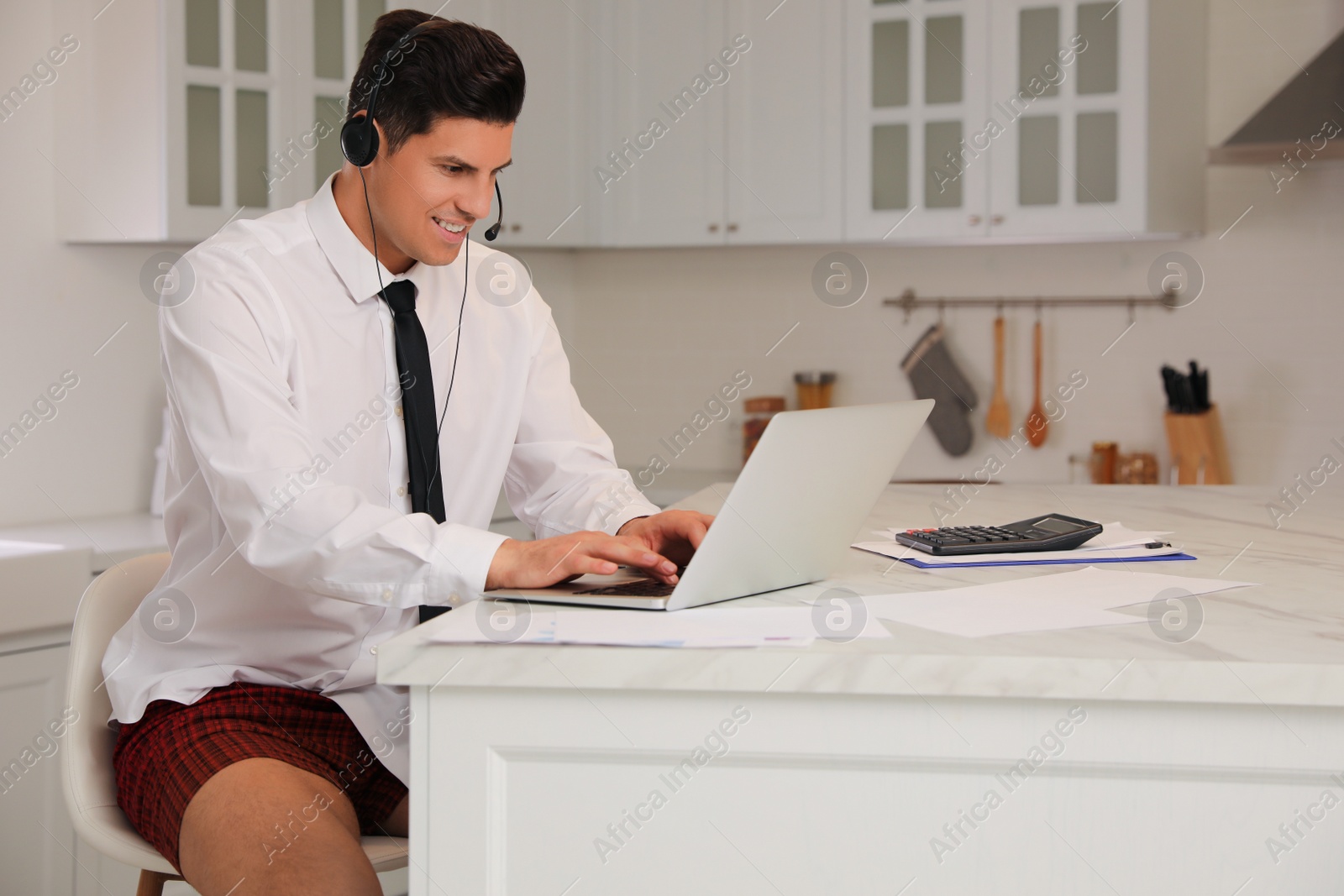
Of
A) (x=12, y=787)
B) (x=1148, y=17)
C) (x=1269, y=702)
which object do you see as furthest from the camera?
(x=1148, y=17)

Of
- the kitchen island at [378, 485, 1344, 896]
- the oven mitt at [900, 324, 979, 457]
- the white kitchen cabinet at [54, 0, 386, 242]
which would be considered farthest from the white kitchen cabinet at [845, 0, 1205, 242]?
the kitchen island at [378, 485, 1344, 896]

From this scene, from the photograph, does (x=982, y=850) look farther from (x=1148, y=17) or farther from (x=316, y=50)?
(x=1148, y=17)

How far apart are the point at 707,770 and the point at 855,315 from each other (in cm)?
309

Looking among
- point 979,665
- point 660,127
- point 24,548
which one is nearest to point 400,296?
point 979,665

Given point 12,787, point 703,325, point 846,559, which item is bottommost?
point 12,787

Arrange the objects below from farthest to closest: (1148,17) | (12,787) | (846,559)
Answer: (1148,17) → (12,787) → (846,559)

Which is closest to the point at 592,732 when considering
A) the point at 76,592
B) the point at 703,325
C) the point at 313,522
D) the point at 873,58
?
the point at 313,522

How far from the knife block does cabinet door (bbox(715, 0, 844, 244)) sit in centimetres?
107

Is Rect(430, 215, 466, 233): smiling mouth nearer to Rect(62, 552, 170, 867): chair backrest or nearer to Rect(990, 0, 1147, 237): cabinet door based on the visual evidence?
Rect(62, 552, 170, 867): chair backrest

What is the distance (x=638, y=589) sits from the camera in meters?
1.19

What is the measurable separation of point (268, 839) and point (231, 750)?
0.15 metres

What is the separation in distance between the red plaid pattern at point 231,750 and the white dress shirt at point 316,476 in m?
0.02

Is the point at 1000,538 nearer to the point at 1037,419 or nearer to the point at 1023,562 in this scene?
the point at 1023,562

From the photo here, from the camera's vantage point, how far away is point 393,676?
981 mm
